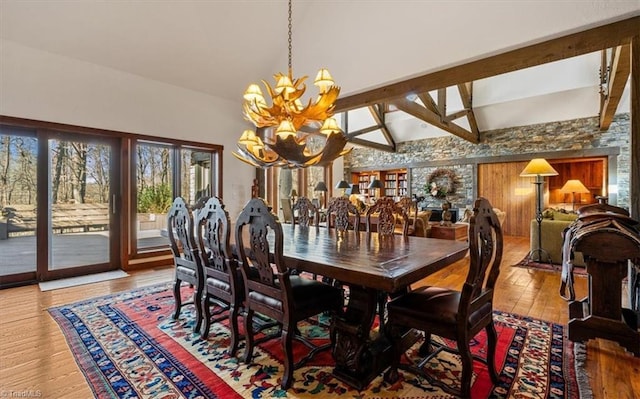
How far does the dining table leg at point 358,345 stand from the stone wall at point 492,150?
7840 mm

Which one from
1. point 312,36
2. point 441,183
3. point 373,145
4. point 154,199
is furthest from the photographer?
point 373,145

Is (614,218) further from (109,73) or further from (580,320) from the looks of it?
(109,73)

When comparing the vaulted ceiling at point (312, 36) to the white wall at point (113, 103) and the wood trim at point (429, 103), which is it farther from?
the wood trim at point (429, 103)

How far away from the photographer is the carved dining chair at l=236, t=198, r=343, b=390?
1.83 m

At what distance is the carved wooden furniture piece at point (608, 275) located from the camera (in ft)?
7.23

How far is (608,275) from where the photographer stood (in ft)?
7.61

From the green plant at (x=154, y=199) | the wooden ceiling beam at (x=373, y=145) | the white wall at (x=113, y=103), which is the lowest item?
the green plant at (x=154, y=199)

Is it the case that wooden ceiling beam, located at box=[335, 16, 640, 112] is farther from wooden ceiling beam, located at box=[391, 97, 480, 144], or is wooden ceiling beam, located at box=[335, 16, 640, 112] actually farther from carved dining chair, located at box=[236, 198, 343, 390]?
carved dining chair, located at box=[236, 198, 343, 390]

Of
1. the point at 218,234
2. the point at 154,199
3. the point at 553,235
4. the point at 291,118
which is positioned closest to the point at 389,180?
the point at 553,235

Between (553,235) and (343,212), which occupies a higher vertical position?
(343,212)

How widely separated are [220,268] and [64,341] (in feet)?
4.53

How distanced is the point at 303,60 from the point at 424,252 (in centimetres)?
404

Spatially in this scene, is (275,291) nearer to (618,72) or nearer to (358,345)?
(358,345)

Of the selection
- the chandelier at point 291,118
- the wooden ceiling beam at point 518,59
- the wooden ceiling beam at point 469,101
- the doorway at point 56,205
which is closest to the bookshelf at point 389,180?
the wooden ceiling beam at point 469,101
